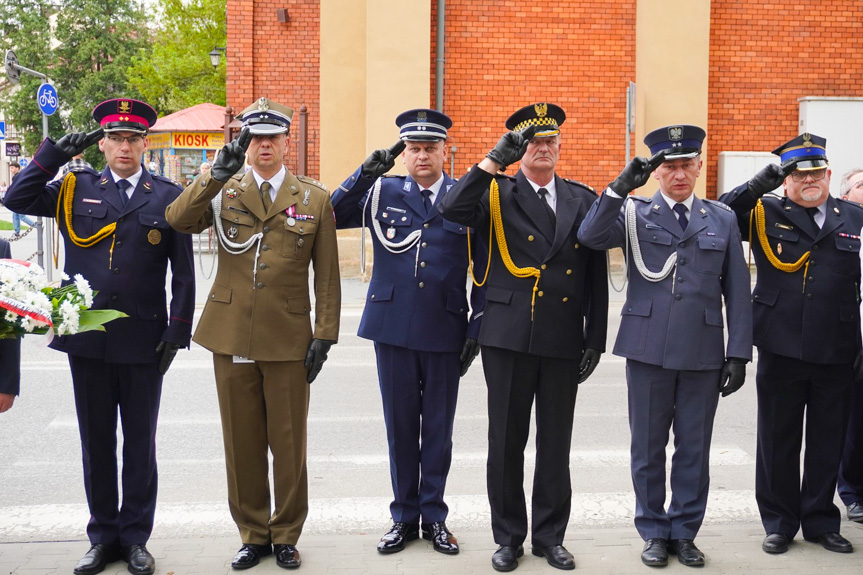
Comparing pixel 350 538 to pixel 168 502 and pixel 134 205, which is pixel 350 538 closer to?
pixel 168 502

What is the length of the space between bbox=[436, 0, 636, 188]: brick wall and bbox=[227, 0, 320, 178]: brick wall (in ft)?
7.07

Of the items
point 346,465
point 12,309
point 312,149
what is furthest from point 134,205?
point 312,149

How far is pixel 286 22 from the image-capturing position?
16.5 meters

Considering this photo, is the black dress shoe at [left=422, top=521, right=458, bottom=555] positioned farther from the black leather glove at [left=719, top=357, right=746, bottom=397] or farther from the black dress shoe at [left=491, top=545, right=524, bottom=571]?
the black leather glove at [left=719, top=357, right=746, bottom=397]

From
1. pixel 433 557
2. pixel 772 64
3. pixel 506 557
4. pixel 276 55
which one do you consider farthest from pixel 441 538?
pixel 772 64

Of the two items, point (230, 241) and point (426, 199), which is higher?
point (426, 199)

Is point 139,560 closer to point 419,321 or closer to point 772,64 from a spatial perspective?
point 419,321

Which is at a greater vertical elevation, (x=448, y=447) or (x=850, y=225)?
(x=850, y=225)

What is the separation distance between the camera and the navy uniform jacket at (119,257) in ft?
15.0

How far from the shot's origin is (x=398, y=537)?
482 cm

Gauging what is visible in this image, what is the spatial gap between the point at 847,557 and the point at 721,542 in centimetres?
59

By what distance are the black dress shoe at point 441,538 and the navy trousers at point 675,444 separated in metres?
0.91

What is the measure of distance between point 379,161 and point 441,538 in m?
1.91

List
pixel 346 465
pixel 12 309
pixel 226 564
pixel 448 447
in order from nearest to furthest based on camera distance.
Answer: pixel 12 309, pixel 226 564, pixel 448 447, pixel 346 465
